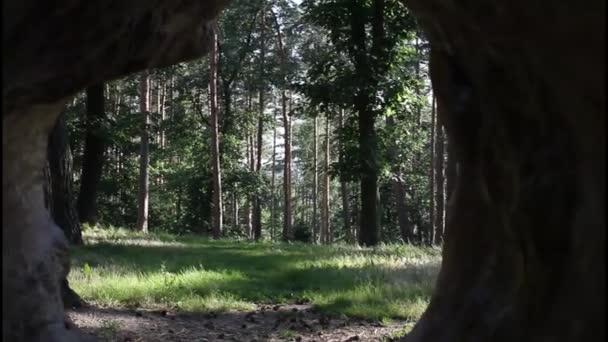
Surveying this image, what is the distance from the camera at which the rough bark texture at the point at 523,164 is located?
319 centimetres

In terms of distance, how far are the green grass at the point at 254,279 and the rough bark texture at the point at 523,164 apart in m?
3.42

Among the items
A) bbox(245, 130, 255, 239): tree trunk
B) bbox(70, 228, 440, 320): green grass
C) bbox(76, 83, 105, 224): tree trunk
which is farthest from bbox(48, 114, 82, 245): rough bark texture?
bbox(245, 130, 255, 239): tree trunk

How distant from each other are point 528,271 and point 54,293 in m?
3.53

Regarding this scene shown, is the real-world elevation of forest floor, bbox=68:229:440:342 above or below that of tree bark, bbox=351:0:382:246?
below

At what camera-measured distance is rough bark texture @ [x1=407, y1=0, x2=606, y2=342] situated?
10.5 ft

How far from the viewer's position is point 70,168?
1256 cm

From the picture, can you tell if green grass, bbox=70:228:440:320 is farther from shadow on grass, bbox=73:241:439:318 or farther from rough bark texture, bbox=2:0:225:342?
rough bark texture, bbox=2:0:225:342

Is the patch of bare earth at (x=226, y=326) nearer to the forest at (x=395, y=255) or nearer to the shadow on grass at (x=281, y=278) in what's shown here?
the forest at (x=395, y=255)

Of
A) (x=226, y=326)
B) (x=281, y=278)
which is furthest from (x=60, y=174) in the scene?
(x=226, y=326)

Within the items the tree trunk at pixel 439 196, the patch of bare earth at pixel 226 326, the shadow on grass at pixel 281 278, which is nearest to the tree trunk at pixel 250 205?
the tree trunk at pixel 439 196

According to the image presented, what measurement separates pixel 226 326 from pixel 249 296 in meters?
1.88

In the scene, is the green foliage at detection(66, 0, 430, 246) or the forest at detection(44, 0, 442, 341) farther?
the green foliage at detection(66, 0, 430, 246)

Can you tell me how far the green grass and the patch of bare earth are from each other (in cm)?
35

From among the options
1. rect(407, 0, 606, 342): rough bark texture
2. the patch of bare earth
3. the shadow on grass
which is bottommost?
the patch of bare earth
